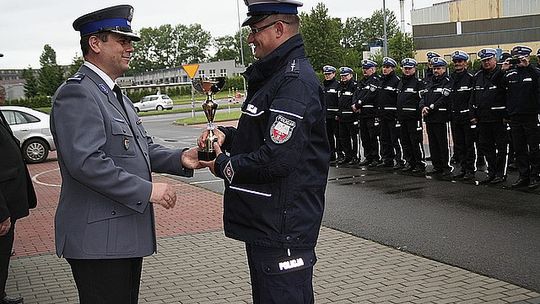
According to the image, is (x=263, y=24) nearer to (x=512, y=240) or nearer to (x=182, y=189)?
(x=512, y=240)

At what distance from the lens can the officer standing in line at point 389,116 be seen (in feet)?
44.0

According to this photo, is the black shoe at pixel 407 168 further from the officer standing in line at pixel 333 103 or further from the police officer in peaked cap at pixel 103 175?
the police officer in peaked cap at pixel 103 175

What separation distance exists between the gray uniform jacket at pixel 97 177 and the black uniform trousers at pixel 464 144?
9.38 meters

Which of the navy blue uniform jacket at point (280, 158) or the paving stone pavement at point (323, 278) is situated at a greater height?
the navy blue uniform jacket at point (280, 158)

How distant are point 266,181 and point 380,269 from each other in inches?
140

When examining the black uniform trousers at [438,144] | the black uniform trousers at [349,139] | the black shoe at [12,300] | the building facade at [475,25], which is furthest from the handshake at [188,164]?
the building facade at [475,25]

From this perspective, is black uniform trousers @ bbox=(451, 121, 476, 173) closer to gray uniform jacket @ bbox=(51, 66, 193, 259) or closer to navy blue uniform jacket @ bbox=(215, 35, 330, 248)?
navy blue uniform jacket @ bbox=(215, 35, 330, 248)

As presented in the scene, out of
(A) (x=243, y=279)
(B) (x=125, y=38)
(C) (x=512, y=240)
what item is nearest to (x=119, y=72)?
(B) (x=125, y=38)

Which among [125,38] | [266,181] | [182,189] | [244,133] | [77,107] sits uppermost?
[125,38]

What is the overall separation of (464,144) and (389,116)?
1.80m

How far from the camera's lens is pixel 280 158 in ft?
10.6

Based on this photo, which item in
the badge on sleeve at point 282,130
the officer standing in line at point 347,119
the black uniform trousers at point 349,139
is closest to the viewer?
the badge on sleeve at point 282,130

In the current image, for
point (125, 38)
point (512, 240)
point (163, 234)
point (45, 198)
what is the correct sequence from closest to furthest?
point (125, 38), point (512, 240), point (163, 234), point (45, 198)

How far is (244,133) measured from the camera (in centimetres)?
349
